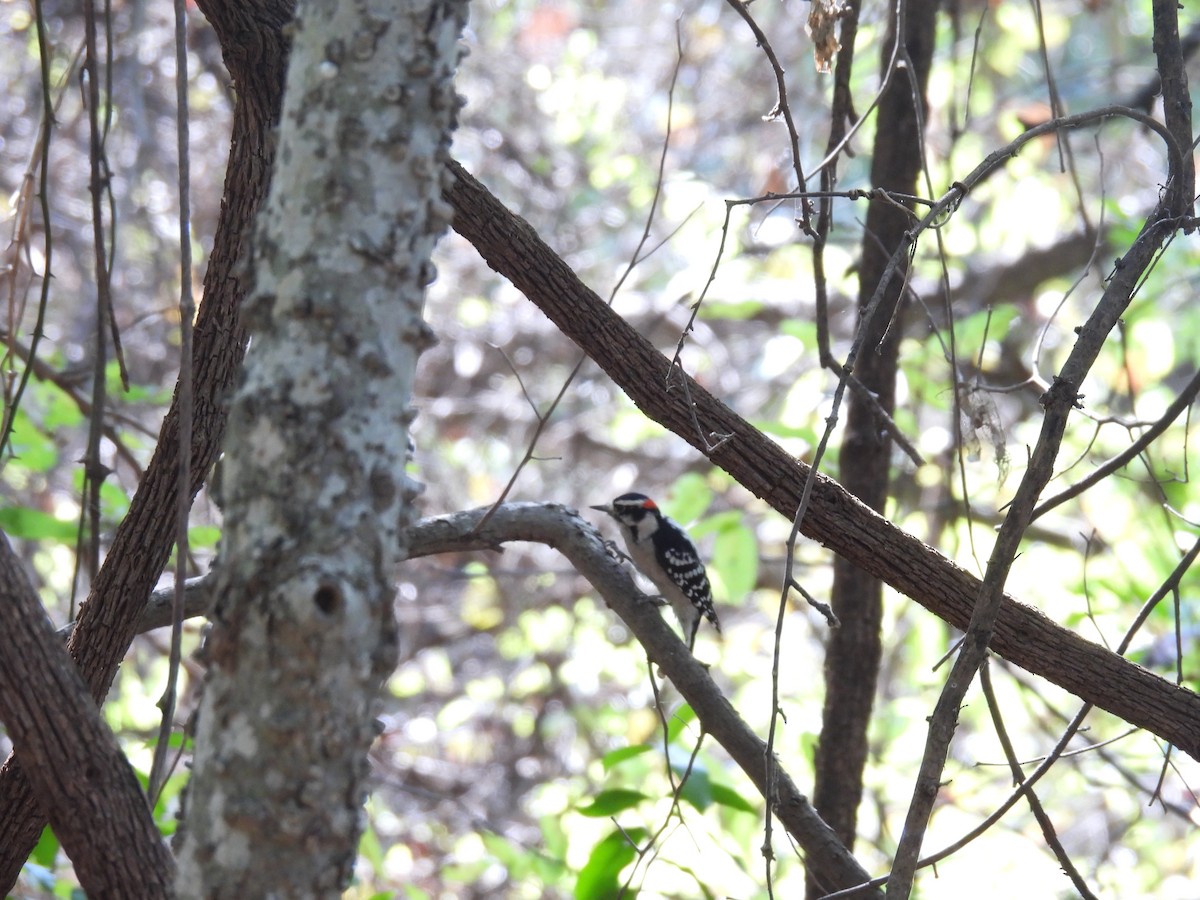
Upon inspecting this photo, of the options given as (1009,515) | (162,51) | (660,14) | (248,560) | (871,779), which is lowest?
(248,560)

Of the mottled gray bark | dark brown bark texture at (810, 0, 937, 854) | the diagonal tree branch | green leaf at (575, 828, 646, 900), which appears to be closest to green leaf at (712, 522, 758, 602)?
dark brown bark texture at (810, 0, 937, 854)

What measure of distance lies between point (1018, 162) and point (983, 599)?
6696 millimetres

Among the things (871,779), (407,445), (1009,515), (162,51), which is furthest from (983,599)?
(162,51)

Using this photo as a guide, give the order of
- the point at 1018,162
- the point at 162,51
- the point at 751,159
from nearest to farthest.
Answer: the point at 162,51 → the point at 1018,162 → the point at 751,159

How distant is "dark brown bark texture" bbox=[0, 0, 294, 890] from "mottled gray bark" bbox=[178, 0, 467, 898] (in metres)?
1.07

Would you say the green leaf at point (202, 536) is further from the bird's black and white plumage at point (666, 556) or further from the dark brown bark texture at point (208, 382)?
the bird's black and white plumage at point (666, 556)

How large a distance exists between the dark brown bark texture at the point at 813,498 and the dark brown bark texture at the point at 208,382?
449 millimetres

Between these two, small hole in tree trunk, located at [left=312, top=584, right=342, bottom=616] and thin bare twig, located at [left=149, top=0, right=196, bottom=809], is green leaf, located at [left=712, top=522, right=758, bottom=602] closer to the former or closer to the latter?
thin bare twig, located at [left=149, top=0, right=196, bottom=809]

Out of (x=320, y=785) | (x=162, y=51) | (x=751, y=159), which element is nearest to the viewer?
(x=320, y=785)

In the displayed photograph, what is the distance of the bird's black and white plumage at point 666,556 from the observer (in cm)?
588

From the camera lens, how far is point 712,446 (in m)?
2.32

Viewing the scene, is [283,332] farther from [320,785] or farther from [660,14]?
[660,14]

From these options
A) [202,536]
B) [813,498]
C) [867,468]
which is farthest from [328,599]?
[867,468]

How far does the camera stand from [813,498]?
235cm
